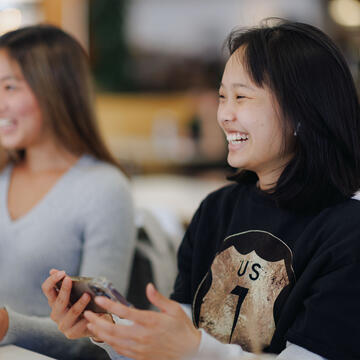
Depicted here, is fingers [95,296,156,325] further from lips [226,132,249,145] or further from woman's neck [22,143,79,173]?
woman's neck [22,143,79,173]

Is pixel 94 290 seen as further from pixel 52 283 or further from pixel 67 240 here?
pixel 67 240

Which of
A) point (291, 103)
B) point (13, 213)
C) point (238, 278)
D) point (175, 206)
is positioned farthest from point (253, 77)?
point (175, 206)

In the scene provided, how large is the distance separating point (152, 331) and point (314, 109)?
0.47m

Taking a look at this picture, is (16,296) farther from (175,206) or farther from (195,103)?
(195,103)

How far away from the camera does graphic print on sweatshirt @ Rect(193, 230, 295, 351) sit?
98 centimetres

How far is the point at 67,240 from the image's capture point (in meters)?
1.39

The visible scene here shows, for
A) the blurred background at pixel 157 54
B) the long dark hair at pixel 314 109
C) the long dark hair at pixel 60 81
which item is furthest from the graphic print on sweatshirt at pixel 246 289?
the blurred background at pixel 157 54

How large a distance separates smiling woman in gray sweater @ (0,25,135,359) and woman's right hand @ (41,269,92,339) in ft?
1.16

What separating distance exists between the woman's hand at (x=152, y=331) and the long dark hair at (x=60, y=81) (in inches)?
30.7

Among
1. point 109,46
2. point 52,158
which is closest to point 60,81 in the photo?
point 52,158

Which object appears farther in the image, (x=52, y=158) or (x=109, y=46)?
(x=109, y=46)

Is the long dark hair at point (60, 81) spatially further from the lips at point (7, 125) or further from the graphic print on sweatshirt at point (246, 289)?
the graphic print on sweatshirt at point (246, 289)

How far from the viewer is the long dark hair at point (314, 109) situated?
961 millimetres

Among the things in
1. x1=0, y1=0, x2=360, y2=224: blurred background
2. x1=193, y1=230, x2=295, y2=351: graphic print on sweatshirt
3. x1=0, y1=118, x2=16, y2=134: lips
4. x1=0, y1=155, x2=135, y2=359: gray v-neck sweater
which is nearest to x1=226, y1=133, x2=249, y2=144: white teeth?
x1=193, y1=230, x2=295, y2=351: graphic print on sweatshirt
